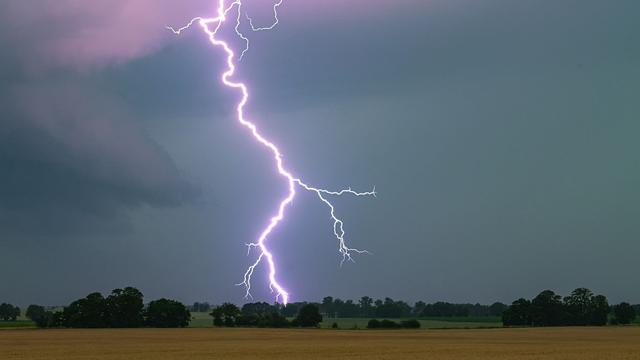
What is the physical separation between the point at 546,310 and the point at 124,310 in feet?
182

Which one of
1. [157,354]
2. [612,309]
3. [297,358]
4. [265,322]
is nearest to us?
[297,358]

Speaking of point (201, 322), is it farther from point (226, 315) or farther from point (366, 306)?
point (366, 306)

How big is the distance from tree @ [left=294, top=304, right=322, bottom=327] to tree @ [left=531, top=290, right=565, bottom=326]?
29.6 m

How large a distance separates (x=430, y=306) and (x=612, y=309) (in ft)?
170

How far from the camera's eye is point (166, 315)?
285 ft

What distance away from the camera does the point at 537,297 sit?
A: 98.2 meters

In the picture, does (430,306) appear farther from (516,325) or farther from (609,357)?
(609,357)

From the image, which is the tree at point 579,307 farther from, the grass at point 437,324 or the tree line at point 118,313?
the tree line at point 118,313

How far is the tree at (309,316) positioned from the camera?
301 feet

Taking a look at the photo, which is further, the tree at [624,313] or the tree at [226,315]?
the tree at [624,313]

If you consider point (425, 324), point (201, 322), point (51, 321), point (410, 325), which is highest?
point (201, 322)

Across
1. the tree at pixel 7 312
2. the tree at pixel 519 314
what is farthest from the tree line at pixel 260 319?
the tree at pixel 7 312

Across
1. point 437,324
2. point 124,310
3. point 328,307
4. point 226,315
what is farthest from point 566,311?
point 328,307

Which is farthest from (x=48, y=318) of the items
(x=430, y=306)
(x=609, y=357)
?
(x=430, y=306)
